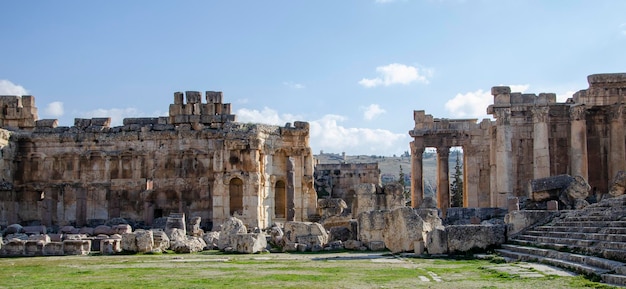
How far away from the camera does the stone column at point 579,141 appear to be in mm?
36094

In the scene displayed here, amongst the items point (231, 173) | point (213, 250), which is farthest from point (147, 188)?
point (213, 250)

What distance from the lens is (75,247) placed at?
28375 mm

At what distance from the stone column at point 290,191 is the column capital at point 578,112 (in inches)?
557

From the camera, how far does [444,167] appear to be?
4609 cm

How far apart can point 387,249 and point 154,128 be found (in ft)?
62.8

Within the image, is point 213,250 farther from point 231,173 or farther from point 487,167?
point 487,167

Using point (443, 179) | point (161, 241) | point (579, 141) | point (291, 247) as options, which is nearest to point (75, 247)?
point (161, 241)

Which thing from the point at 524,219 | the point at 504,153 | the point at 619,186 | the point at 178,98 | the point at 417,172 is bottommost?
the point at 524,219

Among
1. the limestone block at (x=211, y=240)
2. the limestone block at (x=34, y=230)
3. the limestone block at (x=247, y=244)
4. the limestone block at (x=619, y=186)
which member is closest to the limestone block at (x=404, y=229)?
the limestone block at (x=247, y=244)

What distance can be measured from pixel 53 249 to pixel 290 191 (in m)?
15.2

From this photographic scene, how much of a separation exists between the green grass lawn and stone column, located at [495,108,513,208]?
1508cm

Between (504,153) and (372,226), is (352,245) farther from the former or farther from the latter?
(504,153)

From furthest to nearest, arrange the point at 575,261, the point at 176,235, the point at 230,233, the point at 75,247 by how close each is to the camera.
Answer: the point at 176,235
the point at 230,233
the point at 75,247
the point at 575,261

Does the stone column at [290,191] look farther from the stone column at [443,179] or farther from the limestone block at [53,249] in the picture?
the limestone block at [53,249]
